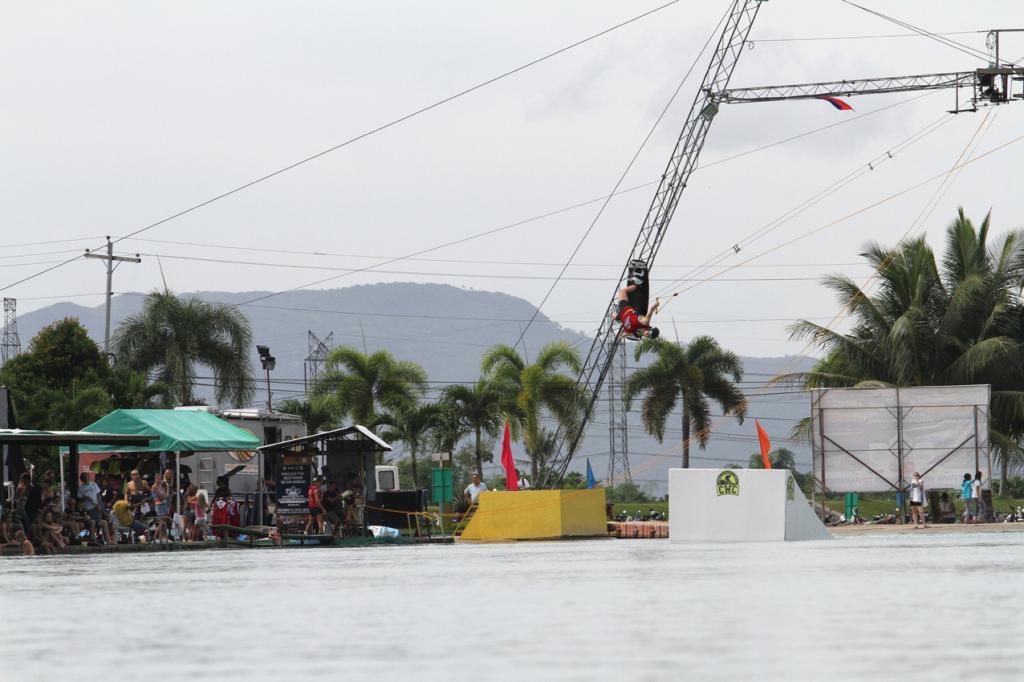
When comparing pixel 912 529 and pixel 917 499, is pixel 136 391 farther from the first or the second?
pixel 912 529

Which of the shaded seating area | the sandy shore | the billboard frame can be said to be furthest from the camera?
the billboard frame

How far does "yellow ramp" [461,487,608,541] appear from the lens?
33.2m

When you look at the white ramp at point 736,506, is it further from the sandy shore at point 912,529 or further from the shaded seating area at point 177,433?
the shaded seating area at point 177,433

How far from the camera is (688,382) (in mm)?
67312

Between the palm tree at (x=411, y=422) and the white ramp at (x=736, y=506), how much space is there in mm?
37790

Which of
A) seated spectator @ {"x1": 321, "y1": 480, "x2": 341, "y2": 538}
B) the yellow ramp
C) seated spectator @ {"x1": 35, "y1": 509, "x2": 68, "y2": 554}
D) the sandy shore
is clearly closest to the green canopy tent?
seated spectator @ {"x1": 321, "y1": 480, "x2": 341, "y2": 538}

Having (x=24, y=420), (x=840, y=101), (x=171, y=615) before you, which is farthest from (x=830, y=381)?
(x=171, y=615)

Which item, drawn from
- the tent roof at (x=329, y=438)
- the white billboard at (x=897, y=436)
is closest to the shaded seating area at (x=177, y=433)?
the tent roof at (x=329, y=438)

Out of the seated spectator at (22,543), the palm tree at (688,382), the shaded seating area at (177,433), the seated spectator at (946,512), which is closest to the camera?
the seated spectator at (22,543)

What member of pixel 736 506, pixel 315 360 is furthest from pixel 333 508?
pixel 315 360

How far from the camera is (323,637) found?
8055 millimetres

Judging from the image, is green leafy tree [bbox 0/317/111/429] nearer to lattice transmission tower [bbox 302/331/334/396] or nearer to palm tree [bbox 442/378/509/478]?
lattice transmission tower [bbox 302/331/334/396]

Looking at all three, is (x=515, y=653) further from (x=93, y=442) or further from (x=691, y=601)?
(x=93, y=442)

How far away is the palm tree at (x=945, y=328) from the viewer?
45.8 m
